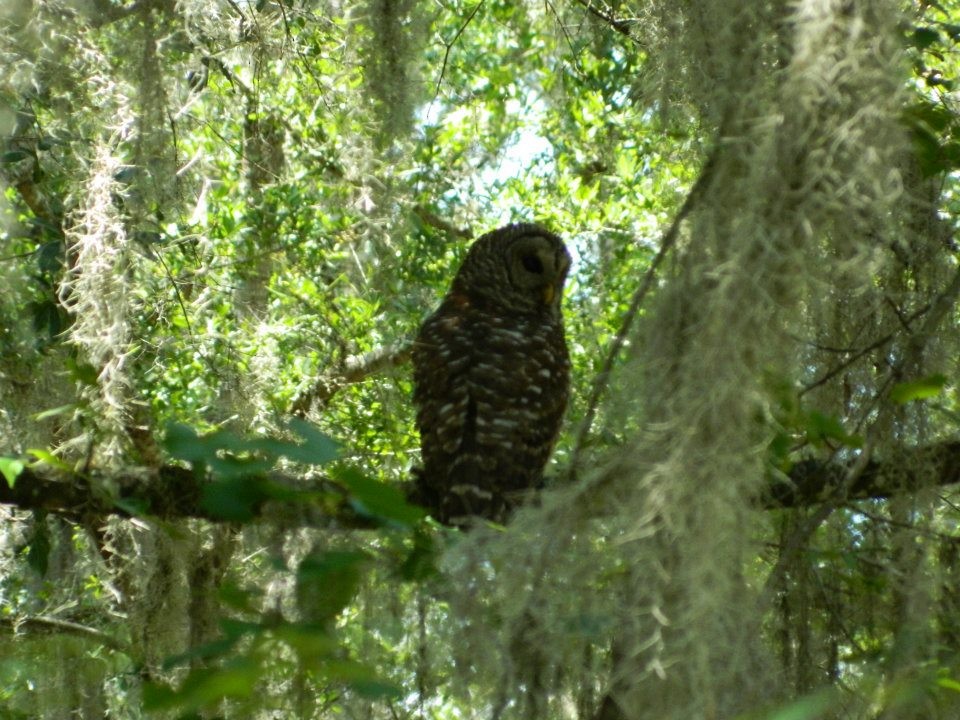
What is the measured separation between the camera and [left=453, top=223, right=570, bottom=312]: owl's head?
460 cm

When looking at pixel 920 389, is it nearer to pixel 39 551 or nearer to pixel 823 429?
pixel 823 429

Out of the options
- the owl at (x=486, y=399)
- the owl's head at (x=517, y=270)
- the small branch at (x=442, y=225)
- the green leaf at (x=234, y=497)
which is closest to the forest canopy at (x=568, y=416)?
the green leaf at (x=234, y=497)

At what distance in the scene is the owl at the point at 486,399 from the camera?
369cm

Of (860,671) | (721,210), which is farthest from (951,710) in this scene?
(721,210)

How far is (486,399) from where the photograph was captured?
12.7ft

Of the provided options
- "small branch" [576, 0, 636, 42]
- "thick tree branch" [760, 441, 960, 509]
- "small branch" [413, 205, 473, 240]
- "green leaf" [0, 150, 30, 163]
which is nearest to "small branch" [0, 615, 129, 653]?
"green leaf" [0, 150, 30, 163]

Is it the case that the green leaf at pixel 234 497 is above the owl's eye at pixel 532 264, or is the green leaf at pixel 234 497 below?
below

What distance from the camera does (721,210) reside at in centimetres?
177

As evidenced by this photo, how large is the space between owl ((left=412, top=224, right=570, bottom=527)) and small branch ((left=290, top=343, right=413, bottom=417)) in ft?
3.68

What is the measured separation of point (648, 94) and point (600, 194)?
11.3 feet

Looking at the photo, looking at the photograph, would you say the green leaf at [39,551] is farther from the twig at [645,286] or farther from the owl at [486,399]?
the twig at [645,286]

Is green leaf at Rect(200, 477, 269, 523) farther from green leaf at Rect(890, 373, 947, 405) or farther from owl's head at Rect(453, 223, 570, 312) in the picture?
owl's head at Rect(453, 223, 570, 312)

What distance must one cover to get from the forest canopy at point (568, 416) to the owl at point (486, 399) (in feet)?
1.05

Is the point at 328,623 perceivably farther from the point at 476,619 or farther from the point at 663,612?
the point at 663,612
